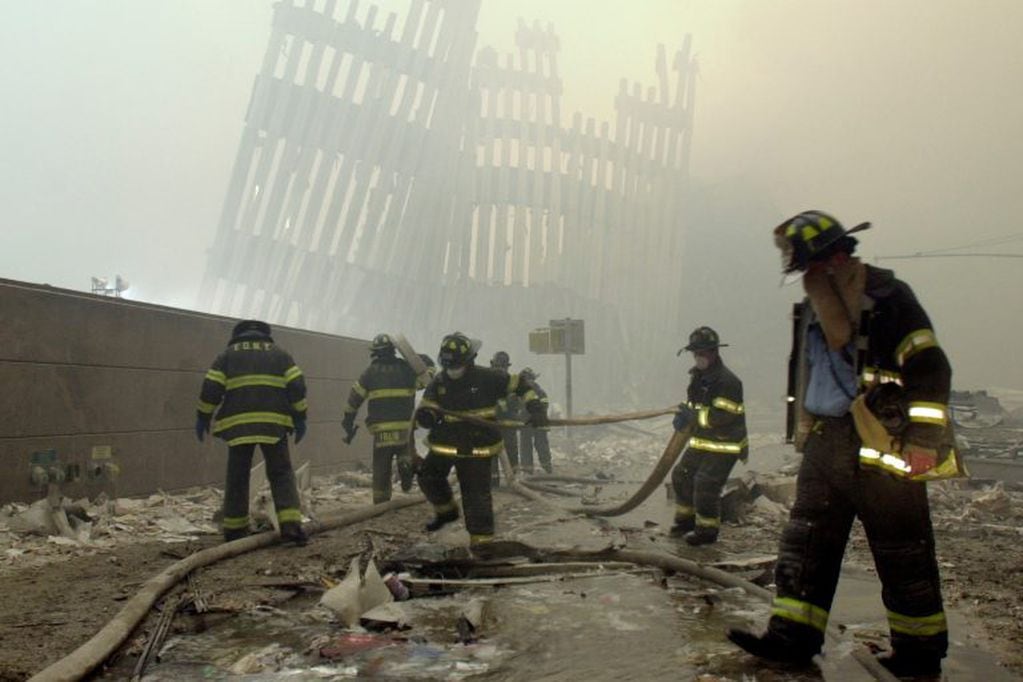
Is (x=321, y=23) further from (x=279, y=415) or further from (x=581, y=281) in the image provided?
(x=279, y=415)

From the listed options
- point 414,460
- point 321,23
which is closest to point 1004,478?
point 414,460

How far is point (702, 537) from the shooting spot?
242 inches

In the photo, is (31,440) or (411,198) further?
(411,198)

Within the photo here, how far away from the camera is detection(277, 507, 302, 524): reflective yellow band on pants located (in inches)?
230

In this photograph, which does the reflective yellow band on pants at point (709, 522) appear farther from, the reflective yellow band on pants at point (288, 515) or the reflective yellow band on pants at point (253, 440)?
the reflective yellow band on pants at point (253, 440)

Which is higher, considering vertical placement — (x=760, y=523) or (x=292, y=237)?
(x=292, y=237)

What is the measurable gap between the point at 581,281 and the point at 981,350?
2586 centimetres

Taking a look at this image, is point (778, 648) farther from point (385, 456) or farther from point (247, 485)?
point (385, 456)

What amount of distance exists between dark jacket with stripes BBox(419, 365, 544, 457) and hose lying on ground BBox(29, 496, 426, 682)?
1369mm

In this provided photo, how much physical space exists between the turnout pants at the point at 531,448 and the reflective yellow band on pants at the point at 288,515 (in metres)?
6.54

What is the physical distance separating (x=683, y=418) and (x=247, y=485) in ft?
11.0

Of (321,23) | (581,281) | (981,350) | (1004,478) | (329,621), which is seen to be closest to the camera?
(329,621)

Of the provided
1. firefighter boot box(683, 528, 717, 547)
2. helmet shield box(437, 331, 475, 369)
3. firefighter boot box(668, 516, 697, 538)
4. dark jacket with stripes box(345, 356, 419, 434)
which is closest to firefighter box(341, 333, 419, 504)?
dark jacket with stripes box(345, 356, 419, 434)

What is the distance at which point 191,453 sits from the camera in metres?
8.52
